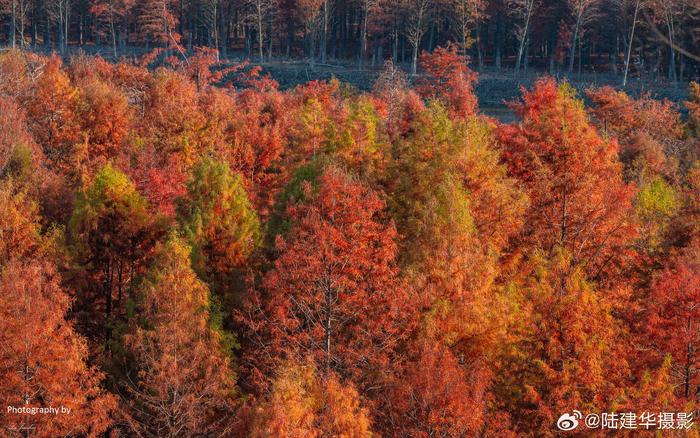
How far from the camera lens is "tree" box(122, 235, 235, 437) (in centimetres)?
2566

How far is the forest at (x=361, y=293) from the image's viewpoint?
24875mm

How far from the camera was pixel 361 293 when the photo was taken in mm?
27953

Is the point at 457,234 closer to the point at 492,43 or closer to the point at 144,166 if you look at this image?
the point at 144,166

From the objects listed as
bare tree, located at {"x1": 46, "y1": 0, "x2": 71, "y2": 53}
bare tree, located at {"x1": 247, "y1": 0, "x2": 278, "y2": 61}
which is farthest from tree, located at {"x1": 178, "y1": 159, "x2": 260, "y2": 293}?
bare tree, located at {"x1": 46, "y1": 0, "x2": 71, "y2": 53}

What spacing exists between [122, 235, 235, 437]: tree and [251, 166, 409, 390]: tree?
2683mm

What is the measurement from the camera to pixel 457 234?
29.0 metres

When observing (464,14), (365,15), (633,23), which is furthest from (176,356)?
(365,15)

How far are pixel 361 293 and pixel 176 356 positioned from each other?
23.8ft

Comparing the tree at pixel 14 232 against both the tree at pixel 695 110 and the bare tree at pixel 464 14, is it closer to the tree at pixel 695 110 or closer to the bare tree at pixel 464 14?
the tree at pixel 695 110

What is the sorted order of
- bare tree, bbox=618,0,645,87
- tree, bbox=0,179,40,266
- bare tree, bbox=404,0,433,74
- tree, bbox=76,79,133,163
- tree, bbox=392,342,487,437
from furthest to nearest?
1. bare tree, bbox=404,0,433,74
2. bare tree, bbox=618,0,645,87
3. tree, bbox=76,79,133,163
4. tree, bbox=0,179,40,266
5. tree, bbox=392,342,487,437

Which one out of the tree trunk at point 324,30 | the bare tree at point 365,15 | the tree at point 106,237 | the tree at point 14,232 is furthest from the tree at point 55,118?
the bare tree at point 365,15

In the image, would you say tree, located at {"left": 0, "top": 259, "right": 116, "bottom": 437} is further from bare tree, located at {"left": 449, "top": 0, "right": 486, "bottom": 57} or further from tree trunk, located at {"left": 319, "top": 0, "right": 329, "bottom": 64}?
tree trunk, located at {"left": 319, "top": 0, "right": 329, "bottom": 64}

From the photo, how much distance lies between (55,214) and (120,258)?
6330 mm

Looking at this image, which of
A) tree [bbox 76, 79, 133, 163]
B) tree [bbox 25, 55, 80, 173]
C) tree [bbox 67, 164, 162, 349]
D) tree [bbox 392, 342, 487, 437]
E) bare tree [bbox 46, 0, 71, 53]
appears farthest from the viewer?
bare tree [bbox 46, 0, 71, 53]
